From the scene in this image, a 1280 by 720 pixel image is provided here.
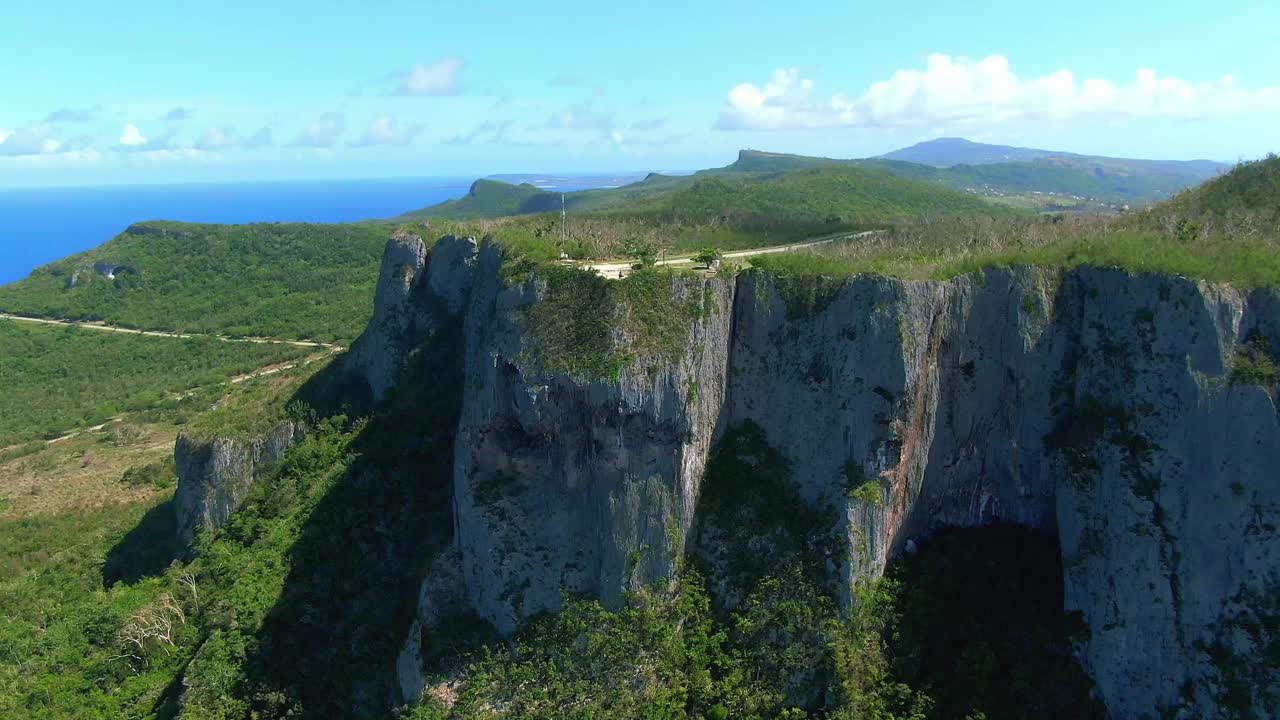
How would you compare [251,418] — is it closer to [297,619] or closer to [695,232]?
[297,619]

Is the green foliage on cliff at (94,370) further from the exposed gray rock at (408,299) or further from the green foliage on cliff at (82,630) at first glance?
the exposed gray rock at (408,299)

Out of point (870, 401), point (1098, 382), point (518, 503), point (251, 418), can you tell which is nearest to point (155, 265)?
point (251, 418)

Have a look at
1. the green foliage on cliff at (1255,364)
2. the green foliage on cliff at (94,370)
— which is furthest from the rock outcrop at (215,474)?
the green foliage on cliff at (1255,364)

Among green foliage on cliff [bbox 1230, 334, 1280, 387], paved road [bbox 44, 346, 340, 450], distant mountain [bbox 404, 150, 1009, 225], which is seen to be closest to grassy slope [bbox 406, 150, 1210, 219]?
distant mountain [bbox 404, 150, 1009, 225]

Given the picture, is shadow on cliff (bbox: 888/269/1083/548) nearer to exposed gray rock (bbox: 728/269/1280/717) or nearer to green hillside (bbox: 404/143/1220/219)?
exposed gray rock (bbox: 728/269/1280/717)

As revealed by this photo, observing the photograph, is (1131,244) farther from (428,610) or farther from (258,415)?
(258,415)

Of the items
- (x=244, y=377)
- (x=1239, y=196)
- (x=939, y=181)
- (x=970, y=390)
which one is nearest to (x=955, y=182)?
(x=939, y=181)
